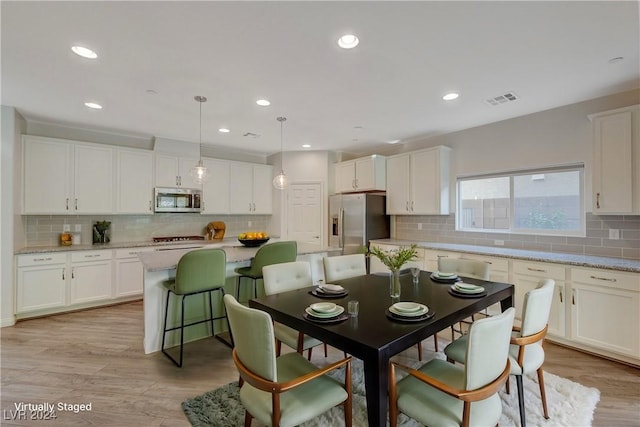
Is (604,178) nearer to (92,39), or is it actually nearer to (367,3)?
(367,3)

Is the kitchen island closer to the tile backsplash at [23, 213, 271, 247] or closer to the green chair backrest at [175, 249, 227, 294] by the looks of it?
the green chair backrest at [175, 249, 227, 294]

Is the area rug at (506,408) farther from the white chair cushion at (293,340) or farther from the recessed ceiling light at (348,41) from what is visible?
the recessed ceiling light at (348,41)

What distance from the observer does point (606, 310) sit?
273 cm

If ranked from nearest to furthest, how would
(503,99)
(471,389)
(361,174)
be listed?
(471,389) → (503,99) → (361,174)

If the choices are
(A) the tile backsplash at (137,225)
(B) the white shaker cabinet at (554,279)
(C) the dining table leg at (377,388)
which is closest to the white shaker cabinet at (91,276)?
(A) the tile backsplash at (137,225)

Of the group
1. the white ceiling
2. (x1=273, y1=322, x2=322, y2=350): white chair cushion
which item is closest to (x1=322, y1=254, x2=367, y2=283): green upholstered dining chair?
(x1=273, y1=322, x2=322, y2=350): white chair cushion

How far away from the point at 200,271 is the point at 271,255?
712 mm

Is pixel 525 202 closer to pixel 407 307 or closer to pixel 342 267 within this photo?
pixel 342 267

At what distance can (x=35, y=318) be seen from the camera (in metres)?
3.86

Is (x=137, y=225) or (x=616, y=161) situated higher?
(x=616, y=161)

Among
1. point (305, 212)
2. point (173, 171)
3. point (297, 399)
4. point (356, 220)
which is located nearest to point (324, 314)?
point (297, 399)

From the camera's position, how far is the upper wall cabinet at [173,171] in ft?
16.3

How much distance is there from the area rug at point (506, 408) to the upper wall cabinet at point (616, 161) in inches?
70.9

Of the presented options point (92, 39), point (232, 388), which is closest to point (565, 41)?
point (92, 39)
